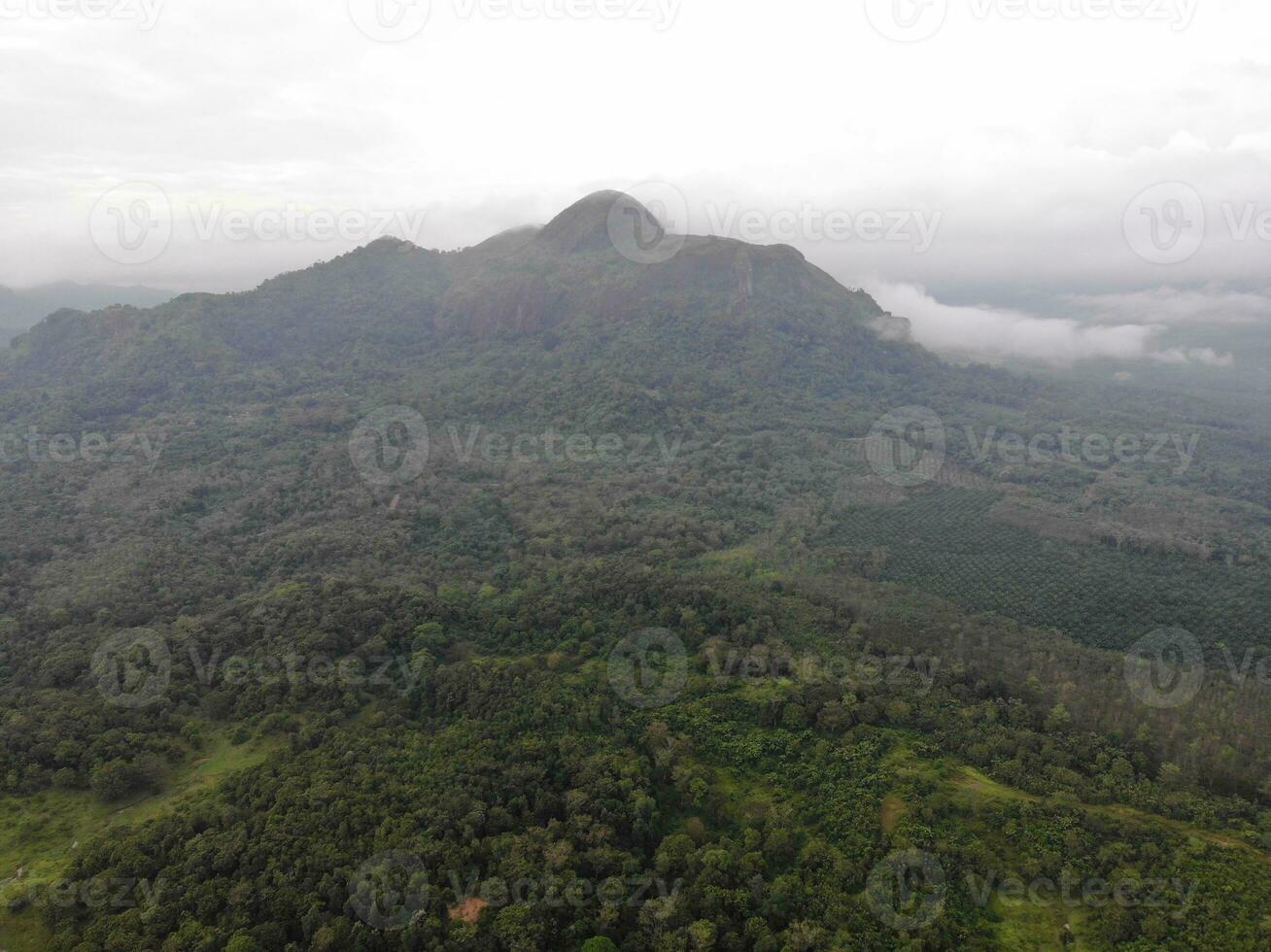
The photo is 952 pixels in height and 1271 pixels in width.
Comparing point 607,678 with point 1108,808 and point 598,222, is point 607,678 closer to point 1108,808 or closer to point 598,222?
point 1108,808

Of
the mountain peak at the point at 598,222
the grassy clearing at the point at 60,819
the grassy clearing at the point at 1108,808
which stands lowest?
the grassy clearing at the point at 60,819

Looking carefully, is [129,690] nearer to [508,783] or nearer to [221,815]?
[221,815]

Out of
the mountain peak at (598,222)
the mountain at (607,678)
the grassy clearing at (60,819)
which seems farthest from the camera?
the mountain peak at (598,222)

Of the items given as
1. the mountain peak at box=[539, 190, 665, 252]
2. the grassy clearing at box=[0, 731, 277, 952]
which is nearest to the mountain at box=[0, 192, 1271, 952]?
the grassy clearing at box=[0, 731, 277, 952]

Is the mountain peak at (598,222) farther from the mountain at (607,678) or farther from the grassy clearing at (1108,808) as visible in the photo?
the grassy clearing at (1108,808)

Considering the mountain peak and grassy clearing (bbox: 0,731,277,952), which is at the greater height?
the mountain peak

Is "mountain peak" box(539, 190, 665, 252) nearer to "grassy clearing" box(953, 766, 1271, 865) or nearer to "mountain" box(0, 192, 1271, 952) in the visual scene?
"mountain" box(0, 192, 1271, 952)

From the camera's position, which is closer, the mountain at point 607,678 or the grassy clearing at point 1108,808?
the mountain at point 607,678

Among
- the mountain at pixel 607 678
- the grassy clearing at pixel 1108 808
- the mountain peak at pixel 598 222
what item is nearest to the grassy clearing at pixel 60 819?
the mountain at pixel 607 678
